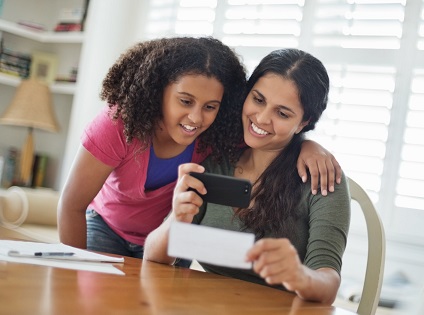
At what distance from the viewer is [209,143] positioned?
1778mm

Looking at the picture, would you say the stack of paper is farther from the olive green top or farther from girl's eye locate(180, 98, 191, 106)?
girl's eye locate(180, 98, 191, 106)

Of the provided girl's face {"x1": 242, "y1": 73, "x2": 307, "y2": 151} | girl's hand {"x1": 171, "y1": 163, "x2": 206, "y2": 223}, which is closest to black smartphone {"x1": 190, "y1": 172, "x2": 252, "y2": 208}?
girl's hand {"x1": 171, "y1": 163, "x2": 206, "y2": 223}

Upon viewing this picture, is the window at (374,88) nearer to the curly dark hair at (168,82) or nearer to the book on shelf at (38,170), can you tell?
the curly dark hair at (168,82)

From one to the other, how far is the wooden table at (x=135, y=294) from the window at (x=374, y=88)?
156 cm

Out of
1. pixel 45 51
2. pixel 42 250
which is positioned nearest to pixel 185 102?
pixel 42 250

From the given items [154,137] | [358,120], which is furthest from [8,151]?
[154,137]

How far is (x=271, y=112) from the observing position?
5.28 ft

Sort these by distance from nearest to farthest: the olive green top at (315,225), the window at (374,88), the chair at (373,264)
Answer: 1. the olive green top at (315,225)
2. the chair at (373,264)
3. the window at (374,88)

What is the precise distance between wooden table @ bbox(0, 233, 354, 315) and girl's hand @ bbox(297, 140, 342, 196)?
0.35 m

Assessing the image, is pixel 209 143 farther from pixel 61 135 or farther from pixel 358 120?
pixel 61 135

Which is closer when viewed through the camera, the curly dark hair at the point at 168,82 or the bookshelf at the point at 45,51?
the curly dark hair at the point at 168,82

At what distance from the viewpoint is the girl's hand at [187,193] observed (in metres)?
1.25

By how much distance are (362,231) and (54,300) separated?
214 centimetres

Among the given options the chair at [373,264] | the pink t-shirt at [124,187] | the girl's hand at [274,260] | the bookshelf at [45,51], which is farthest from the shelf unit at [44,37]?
the girl's hand at [274,260]
